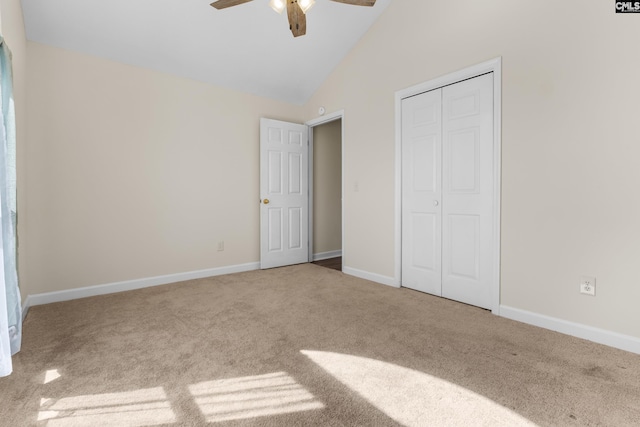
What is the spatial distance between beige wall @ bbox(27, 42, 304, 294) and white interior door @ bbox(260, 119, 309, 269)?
145 millimetres

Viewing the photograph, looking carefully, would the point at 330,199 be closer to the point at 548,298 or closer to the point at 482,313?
the point at 482,313

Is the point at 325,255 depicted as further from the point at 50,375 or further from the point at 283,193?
the point at 50,375

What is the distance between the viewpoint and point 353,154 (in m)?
4.13

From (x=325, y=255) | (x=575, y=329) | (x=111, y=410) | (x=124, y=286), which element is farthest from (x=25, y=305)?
(x=575, y=329)

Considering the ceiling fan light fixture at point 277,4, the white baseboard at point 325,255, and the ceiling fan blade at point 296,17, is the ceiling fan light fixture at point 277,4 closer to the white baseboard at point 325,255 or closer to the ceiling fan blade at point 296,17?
the ceiling fan blade at point 296,17

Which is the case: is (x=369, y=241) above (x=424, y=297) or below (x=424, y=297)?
above

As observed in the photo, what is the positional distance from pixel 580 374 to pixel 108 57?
4.76 meters

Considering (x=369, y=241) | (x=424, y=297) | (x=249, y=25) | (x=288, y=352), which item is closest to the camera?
A: (x=288, y=352)

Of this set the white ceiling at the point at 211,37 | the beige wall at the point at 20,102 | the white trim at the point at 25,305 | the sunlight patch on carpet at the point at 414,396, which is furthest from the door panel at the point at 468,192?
the white trim at the point at 25,305

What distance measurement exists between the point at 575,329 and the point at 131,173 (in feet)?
14.2

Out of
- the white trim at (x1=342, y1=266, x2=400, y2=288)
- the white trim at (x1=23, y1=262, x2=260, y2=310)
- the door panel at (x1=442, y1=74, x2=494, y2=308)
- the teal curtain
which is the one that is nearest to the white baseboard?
the white trim at (x1=342, y1=266, x2=400, y2=288)

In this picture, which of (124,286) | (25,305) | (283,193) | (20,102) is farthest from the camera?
(283,193)

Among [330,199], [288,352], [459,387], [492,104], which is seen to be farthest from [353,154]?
[459,387]

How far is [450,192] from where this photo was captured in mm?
3119
